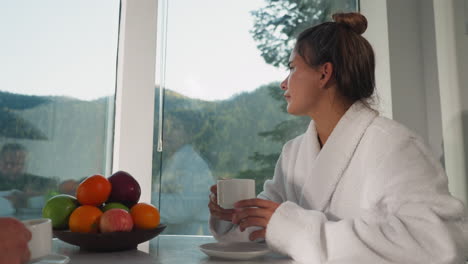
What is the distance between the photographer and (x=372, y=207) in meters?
0.94

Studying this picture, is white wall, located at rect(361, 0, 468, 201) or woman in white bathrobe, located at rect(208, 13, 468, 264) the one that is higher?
white wall, located at rect(361, 0, 468, 201)

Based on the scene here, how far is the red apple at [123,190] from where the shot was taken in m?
1.05

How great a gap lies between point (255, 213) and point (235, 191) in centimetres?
8

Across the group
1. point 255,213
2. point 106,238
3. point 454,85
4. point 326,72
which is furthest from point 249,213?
point 454,85

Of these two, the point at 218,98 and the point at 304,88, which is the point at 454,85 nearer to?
the point at 304,88

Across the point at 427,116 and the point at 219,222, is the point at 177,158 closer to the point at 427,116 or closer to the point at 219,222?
the point at 219,222

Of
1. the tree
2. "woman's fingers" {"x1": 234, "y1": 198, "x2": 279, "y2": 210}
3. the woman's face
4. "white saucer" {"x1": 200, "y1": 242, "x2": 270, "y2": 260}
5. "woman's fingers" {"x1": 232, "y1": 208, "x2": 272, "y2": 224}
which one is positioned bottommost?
"white saucer" {"x1": 200, "y1": 242, "x2": 270, "y2": 260}

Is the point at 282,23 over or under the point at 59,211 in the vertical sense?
over

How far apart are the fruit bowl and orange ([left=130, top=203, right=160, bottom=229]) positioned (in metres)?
0.03

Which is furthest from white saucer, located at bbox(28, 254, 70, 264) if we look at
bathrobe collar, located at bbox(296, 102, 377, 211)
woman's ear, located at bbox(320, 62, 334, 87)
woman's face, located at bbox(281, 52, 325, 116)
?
woman's ear, located at bbox(320, 62, 334, 87)

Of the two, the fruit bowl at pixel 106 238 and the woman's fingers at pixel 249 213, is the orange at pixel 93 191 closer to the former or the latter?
the fruit bowl at pixel 106 238

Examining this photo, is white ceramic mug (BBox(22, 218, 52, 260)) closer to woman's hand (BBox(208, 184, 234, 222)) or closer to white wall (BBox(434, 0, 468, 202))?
woman's hand (BBox(208, 184, 234, 222))

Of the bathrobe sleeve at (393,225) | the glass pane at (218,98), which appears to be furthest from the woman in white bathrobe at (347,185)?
the glass pane at (218,98)

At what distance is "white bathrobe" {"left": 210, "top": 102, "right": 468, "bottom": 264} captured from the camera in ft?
2.64
